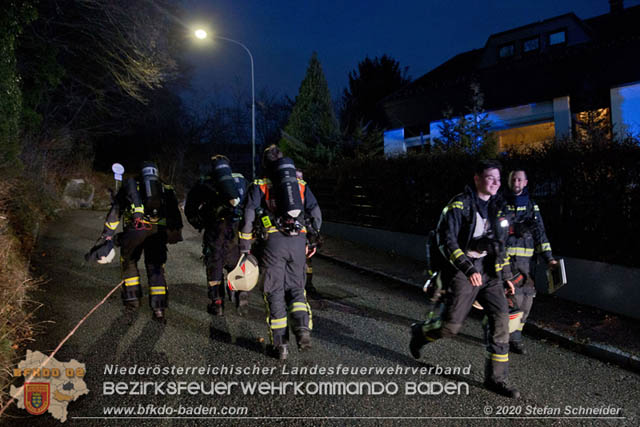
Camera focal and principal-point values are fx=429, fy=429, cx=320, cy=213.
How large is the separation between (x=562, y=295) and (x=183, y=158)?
29.6 m

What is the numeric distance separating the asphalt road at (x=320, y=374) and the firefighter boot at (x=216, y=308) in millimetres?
83

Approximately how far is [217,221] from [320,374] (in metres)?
2.60

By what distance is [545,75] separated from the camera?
15.3 meters

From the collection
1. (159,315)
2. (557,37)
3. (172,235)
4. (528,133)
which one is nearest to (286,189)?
(172,235)

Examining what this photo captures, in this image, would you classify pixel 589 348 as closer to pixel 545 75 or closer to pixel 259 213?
pixel 259 213

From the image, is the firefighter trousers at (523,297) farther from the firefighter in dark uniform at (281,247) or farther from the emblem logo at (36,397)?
the emblem logo at (36,397)

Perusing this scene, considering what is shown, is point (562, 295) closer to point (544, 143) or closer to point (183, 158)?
point (544, 143)

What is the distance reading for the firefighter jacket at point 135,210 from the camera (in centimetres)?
530

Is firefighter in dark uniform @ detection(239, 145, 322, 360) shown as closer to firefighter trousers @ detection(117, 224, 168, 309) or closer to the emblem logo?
firefighter trousers @ detection(117, 224, 168, 309)

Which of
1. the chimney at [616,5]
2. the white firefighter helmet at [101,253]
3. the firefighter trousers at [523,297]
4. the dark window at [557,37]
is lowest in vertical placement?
the firefighter trousers at [523,297]

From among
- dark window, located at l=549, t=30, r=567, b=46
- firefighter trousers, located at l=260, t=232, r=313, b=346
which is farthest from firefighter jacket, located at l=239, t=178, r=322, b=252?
dark window, located at l=549, t=30, r=567, b=46

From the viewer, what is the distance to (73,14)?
12672 mm

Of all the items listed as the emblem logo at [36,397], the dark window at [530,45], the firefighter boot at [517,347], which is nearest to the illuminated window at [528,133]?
the dark window at [530,45]

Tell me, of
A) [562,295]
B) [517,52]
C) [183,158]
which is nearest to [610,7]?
[517,52]
